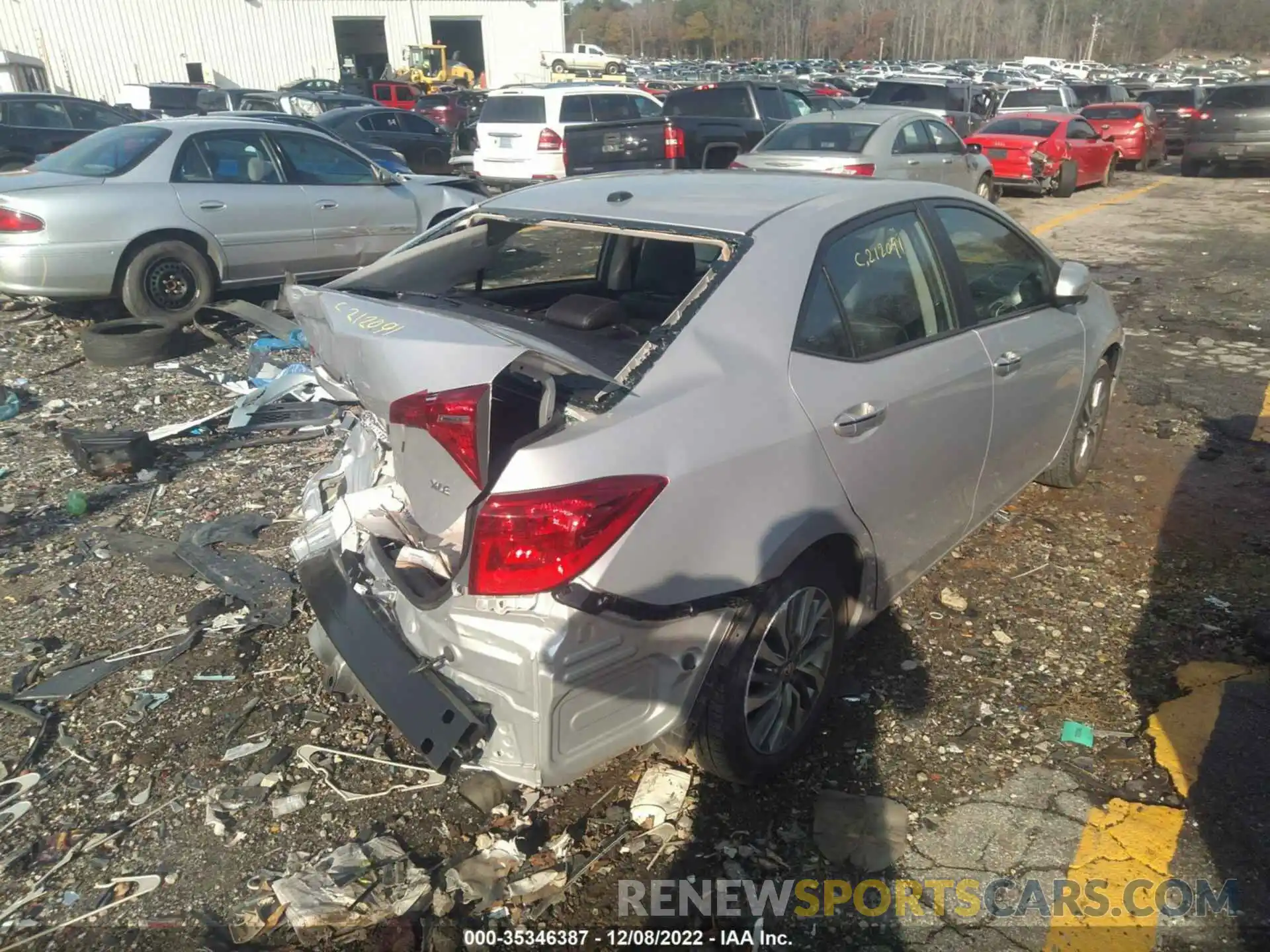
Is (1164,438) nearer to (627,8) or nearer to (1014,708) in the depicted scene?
(1014,708)

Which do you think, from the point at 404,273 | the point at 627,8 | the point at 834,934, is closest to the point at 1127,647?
the point at 834,934

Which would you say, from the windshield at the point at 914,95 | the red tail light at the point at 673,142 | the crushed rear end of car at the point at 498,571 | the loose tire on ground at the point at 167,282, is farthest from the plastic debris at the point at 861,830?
the windshield at the point at 914,95

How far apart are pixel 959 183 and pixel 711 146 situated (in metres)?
3.66

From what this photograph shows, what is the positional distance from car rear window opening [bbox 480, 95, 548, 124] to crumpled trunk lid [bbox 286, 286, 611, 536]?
12295 mm

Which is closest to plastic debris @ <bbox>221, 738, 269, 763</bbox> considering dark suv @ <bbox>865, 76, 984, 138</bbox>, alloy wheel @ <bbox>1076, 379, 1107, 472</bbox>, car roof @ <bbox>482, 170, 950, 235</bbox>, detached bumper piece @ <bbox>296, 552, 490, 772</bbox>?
detached bumper piece @ <bbox>296, 552, 490, 772</bbox>

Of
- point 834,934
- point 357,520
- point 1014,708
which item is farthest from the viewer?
point 1014,708

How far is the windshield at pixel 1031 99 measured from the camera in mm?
21784

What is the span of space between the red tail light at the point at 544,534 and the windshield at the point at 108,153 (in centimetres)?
694

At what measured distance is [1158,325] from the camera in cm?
841

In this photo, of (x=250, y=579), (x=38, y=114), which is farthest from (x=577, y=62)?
(x=250, y=579)

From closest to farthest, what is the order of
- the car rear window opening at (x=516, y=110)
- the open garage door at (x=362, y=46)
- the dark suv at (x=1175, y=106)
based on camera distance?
1. the car rear window opening at (x=516, y=110)
2. the dark suv at (x=1175, y=106)
3. the open garage door at (x=362, y=46)

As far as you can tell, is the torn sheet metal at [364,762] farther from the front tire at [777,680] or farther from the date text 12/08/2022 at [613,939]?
the front tire at [777,680]

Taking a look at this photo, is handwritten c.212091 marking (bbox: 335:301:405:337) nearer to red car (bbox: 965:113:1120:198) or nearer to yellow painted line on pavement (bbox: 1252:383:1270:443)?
yellow painted line on pavement (bbox: 1252:383:1270:443)

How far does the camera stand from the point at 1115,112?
2103cm
